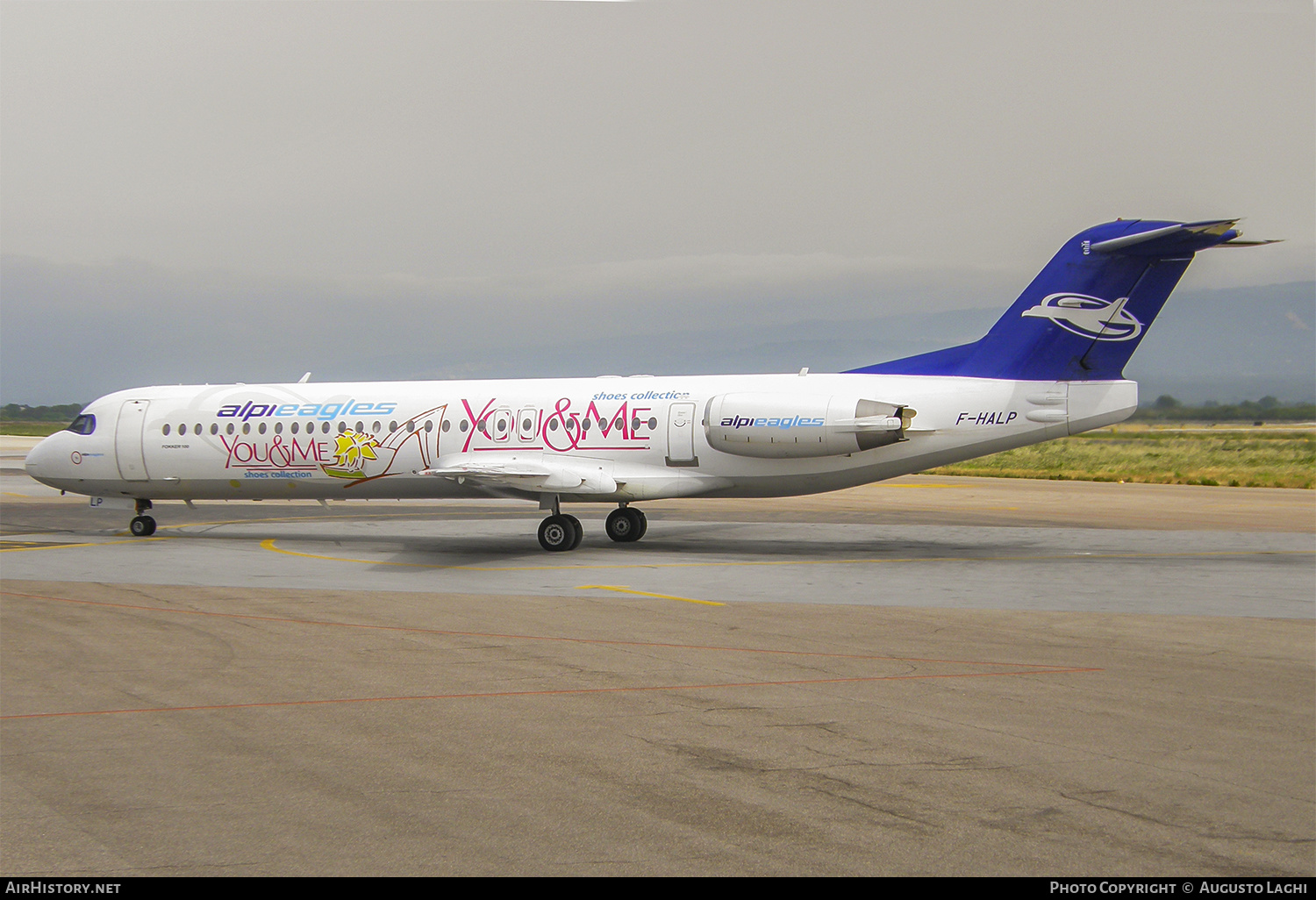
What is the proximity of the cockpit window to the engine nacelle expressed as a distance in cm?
1464

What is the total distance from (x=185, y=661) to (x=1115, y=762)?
27.8ft

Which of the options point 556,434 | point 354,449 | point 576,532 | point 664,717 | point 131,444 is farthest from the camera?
point 131,444

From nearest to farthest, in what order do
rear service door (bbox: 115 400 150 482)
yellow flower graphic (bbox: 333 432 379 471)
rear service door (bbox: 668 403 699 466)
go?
rear service door (bbox: 668 403 699 466) → yellow flower graphic (bbox: 333 432 379 471) → rear service door (bbox: 115 400 150 482)

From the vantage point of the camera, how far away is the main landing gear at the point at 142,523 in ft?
80.6

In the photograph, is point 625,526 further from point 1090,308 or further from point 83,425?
point 83,425

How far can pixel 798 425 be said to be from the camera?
1917cm

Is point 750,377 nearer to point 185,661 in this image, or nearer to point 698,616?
point 698,616

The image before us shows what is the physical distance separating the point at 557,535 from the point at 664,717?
40.0ft

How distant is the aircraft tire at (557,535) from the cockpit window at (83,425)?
11.7m

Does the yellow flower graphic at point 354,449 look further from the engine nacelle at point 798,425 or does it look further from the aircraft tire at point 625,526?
Answer: the engine nacelle at point 798,425

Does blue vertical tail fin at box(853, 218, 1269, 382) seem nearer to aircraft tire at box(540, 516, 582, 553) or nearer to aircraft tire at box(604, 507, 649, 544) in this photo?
aircraft tire at box(604, 507, 649, 544)

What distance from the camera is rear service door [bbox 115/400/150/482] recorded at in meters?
23.9

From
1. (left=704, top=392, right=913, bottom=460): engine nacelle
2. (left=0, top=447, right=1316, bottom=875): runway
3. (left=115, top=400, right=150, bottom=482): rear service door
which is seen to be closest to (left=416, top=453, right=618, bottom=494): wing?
(left=0, top=447, right=1316, bottom=875): runway

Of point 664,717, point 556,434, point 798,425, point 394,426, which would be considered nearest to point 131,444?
point 394,426
